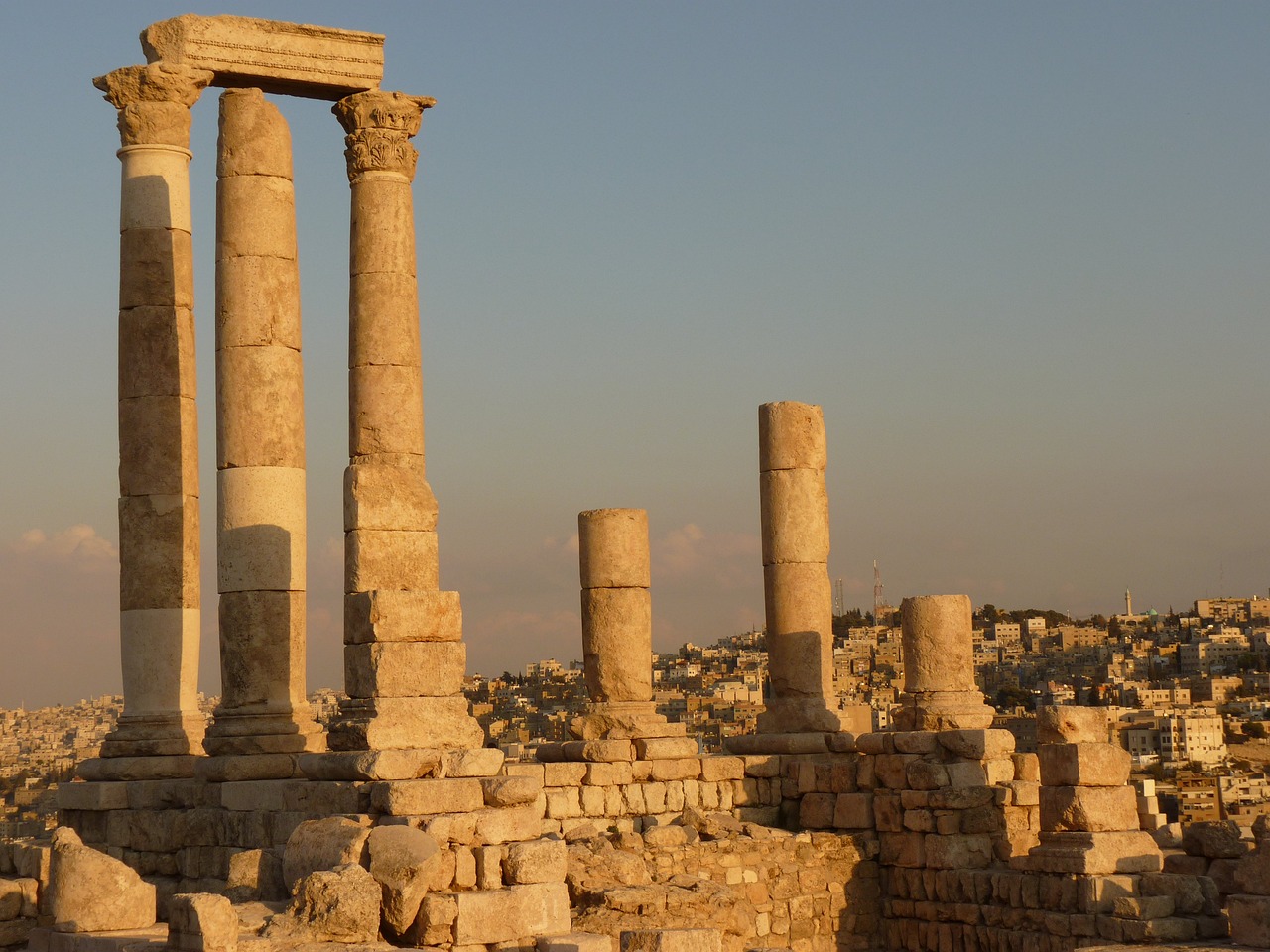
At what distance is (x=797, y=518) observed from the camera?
74.9 ft

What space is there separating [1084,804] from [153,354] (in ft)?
37.3

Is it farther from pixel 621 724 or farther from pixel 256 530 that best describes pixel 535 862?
pixel 256 530

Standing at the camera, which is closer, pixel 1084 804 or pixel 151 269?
pixel 1084 804

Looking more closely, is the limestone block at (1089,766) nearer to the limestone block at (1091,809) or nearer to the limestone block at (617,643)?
the limestone block at (1091,809)

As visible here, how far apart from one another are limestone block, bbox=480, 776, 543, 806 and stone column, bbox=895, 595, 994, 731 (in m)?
7.29

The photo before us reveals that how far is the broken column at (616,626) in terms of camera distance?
2130 cm

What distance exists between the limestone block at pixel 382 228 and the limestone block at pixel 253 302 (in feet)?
2.96

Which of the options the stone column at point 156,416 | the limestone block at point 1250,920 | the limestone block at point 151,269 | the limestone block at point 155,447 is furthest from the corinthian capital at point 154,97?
the limestone block at point 1250,920

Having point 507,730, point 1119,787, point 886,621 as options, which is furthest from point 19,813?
point 886,621

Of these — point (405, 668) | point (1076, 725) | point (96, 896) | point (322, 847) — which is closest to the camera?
point (96, 896)

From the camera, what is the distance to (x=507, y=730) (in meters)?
41.2

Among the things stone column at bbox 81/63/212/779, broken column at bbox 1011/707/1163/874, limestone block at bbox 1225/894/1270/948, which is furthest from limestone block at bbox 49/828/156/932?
limestone block at bbox 1225/894/1270/948

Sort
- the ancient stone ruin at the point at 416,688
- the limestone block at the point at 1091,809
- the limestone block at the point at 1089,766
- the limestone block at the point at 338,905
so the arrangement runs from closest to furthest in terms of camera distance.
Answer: the limestone block at the point at 338,905
the ancient stone ruin at the point at 416,688
the limestone block at the point at 1091,809
the limestone block at the point at 1089,766

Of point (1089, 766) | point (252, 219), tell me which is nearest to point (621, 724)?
point (1089, 766)
